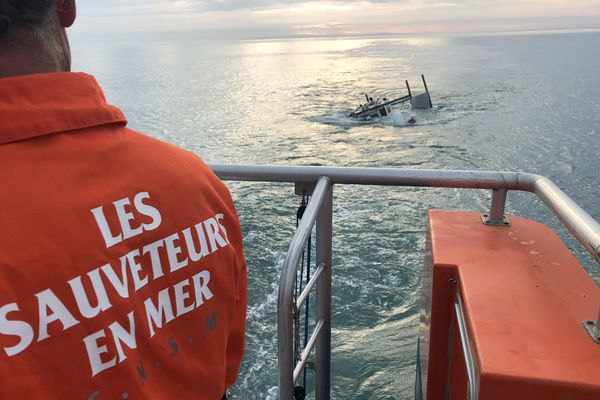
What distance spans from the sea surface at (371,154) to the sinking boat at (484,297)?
210 inches

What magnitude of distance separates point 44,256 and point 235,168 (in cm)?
136

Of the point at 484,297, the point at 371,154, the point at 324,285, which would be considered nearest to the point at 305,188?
the point at 324,285

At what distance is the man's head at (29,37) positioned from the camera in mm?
759

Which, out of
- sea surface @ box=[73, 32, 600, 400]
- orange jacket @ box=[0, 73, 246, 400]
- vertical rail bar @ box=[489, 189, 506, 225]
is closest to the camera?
orange jacket @ box=[0, 73, 246, 400]

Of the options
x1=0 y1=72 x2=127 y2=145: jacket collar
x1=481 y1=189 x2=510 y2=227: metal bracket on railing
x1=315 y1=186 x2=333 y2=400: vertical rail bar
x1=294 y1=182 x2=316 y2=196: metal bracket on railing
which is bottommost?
x1=315 y1=186 x2=333 y2=400: vertical rail bar

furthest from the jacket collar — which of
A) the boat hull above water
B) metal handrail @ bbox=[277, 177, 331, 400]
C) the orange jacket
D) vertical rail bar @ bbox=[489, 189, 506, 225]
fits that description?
vertical rail bar @ bbox=[489, 189, 506, 225]

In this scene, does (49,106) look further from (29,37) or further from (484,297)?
(484,297)

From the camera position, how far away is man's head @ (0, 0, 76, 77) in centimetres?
76

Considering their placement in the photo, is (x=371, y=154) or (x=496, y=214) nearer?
(x=496, y=214)

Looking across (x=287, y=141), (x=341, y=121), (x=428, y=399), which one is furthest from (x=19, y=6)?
(x=341, y=121)

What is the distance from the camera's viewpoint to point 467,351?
55.9 inches

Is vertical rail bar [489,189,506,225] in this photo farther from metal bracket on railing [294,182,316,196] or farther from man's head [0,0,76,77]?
man's head [0,0,76,77]

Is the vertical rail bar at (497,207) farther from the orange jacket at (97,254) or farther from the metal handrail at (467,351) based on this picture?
the orange jacket at (97,254)

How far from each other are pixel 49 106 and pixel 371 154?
101 ft
